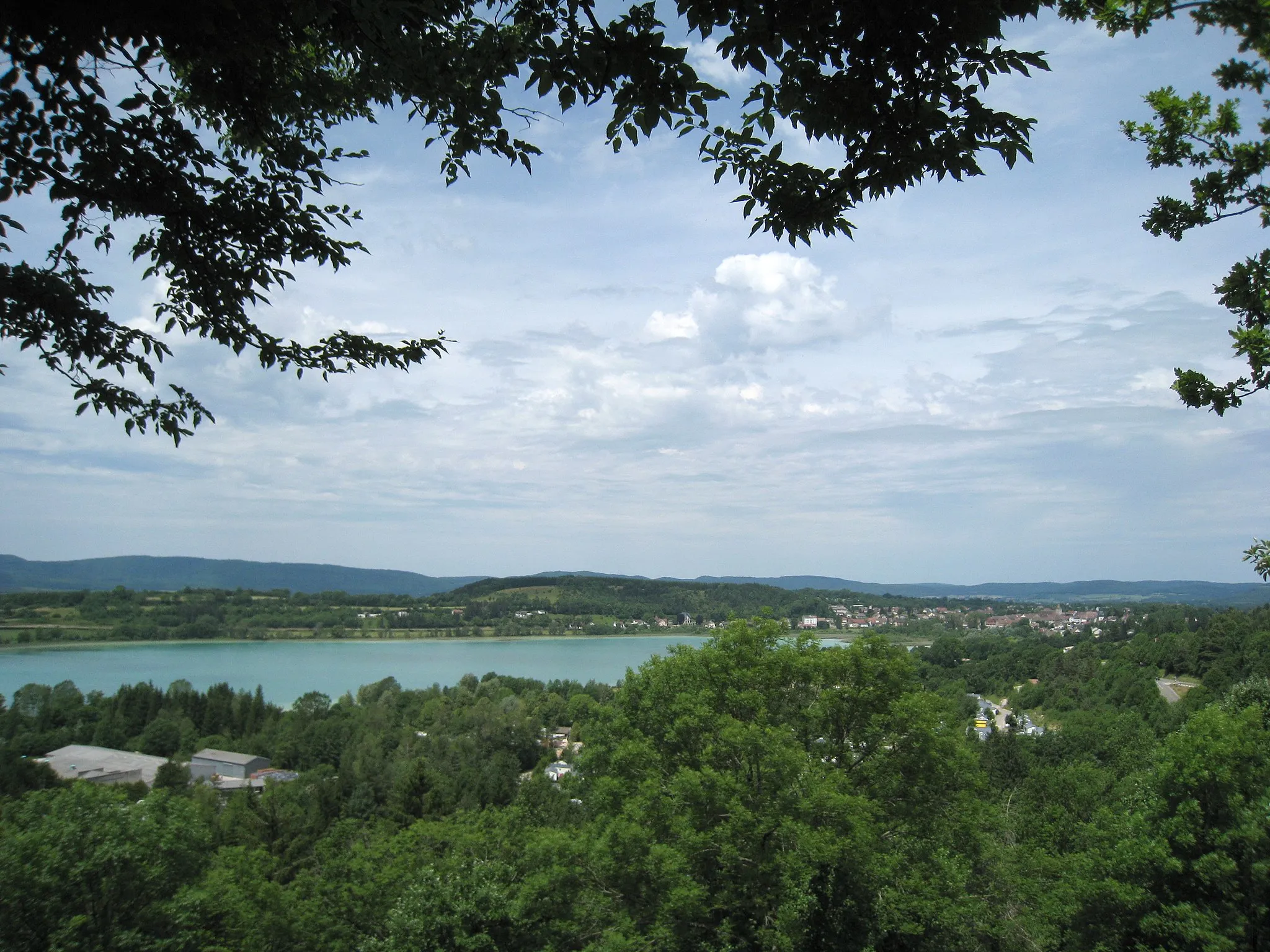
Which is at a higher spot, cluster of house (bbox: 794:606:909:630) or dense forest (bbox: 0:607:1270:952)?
dense forest (bbox: 0:607:1270:952)

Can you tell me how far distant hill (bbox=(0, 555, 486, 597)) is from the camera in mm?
82500

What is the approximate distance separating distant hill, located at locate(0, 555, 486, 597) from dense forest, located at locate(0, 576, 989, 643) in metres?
9.96

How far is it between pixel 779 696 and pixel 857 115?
20.0ft

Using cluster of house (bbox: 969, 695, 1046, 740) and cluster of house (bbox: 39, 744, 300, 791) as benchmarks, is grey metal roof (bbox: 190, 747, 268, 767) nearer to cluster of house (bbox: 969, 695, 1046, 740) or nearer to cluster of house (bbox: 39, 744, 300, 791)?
cluster of house (bbox: 39, 744, 300, 791)

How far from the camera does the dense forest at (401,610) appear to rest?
6134cm

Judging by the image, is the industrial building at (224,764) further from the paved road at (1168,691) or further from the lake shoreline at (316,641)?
the lake shoreline at (316,641)

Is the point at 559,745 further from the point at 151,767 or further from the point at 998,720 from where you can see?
the point at 998,720

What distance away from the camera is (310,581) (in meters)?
112

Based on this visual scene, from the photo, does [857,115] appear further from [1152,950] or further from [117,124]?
[1152,950]

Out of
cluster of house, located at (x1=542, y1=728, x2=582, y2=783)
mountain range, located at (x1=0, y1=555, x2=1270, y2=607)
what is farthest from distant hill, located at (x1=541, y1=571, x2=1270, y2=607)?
cluster of house, located at (x1=542, y1=728, x2=582, y2=783)

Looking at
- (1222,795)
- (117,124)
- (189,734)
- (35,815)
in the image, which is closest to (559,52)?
(117,124)

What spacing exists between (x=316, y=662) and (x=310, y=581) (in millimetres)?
62994

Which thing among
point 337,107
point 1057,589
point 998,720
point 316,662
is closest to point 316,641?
point 316,662

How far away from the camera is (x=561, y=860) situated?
20.2 ft
